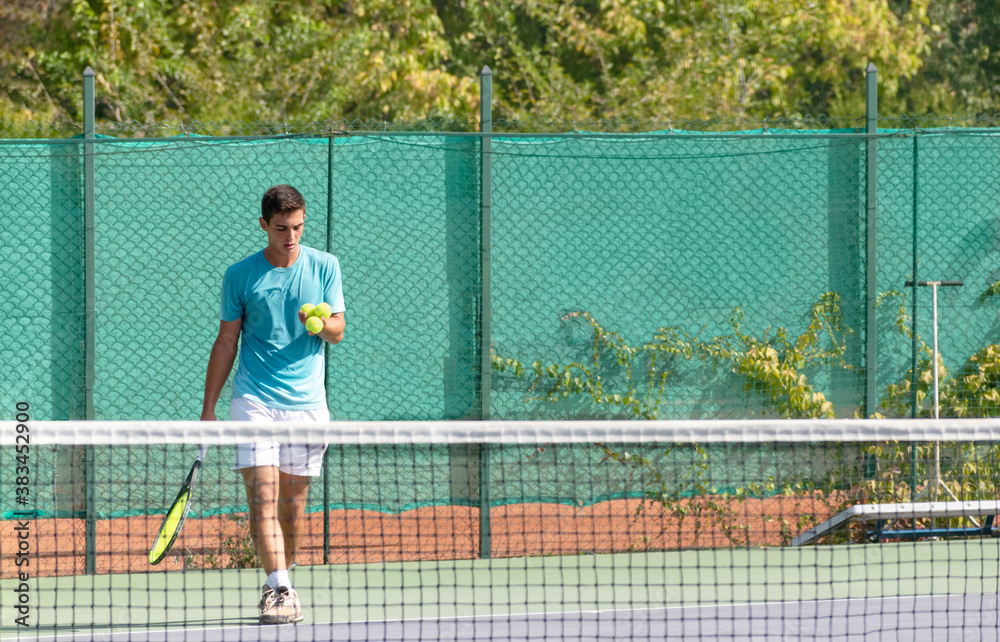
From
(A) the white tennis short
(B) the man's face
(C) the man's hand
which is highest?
(B) the man's face

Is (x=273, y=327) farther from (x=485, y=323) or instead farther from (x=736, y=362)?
(x=736, y=362)

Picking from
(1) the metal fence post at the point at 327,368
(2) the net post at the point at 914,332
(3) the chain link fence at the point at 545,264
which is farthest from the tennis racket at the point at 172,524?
(2) the net post at the point at 914,332

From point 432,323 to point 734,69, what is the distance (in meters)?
6.98

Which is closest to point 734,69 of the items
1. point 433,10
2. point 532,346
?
point 433,10

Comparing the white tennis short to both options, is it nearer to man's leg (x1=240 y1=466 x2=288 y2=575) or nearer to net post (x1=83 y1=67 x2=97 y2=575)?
man's leg (x1=240 y1=466 x2=288 y2=575)

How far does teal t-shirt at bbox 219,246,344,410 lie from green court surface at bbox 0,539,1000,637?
2.60 feet

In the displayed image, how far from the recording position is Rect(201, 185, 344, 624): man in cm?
407

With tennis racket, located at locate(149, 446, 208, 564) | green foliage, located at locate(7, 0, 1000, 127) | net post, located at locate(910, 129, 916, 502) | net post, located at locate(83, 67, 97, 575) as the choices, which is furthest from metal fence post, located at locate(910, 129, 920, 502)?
green foliage, located at locate(7, 0, 1000, 127)

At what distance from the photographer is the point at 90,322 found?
5.28 metres

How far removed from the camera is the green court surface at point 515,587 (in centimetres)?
443

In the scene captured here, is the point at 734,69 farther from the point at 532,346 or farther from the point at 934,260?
the point at 532,346

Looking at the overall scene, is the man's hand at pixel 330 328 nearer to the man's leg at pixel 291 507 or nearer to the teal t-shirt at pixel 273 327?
the teal t-shirt at pixel 273 327

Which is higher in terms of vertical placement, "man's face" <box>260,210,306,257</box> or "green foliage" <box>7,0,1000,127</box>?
"green foliage" <box>7,0,1000,127</box>

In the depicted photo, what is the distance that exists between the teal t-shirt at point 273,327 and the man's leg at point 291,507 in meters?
0.30
